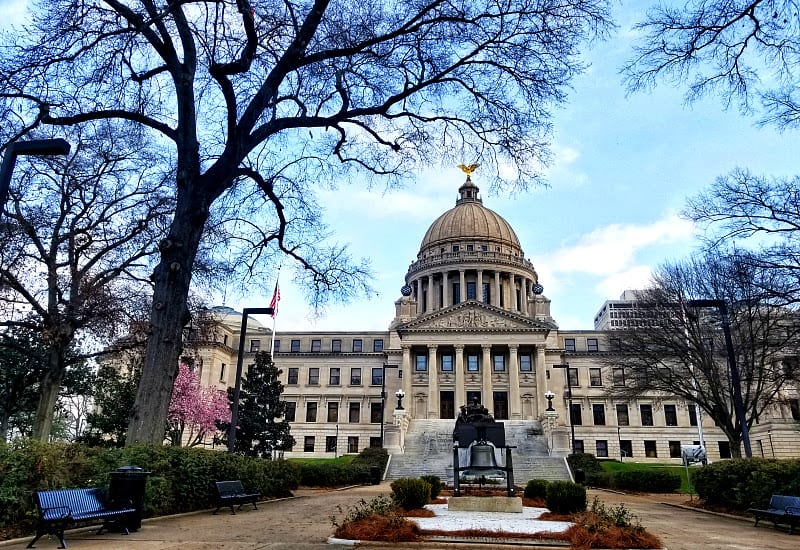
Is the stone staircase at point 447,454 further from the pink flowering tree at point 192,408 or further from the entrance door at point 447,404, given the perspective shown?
the pink flowering tree at point 192,408

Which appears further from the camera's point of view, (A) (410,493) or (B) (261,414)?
(B) (261,414)

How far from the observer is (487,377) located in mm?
62156

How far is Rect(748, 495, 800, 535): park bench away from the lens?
12.4m

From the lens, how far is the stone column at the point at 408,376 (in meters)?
62.7

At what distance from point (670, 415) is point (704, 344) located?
40.0 metres

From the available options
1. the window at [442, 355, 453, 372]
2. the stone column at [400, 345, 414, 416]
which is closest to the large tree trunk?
the stone column at [400, 345, 414, 416]

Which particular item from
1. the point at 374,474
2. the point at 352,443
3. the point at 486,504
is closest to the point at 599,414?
the point at 352,443

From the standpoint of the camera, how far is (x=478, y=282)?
263ft

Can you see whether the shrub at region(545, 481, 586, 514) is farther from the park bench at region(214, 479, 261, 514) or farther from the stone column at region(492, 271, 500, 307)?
the stone column at region(492, 271, 500, 307)

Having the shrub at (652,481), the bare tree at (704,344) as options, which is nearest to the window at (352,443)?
the bare tree at (704,344)

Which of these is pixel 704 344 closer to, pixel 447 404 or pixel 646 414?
pixel 447 404

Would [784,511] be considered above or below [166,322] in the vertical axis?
below

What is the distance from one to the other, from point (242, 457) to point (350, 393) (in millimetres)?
53834

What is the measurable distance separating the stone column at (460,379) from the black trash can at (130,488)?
5243 centimetres
